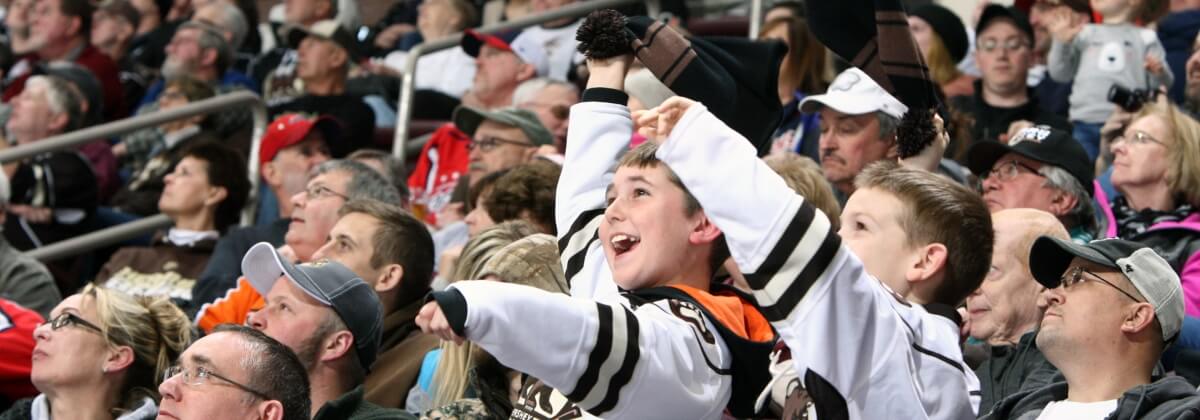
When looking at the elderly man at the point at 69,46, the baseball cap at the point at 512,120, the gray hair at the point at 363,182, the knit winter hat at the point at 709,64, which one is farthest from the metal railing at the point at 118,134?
the knit winter hat at the point at 709,64

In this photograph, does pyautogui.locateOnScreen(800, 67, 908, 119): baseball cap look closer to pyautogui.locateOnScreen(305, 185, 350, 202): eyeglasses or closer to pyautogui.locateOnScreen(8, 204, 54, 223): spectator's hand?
pyautogui.locateOnScreen(305, 185, 350, 202): eyeglasses

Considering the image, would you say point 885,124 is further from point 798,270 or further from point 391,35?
point 391,35

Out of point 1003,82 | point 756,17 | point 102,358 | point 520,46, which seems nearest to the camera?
point 102,358

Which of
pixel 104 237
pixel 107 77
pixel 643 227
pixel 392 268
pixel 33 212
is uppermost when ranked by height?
pixel 643 227

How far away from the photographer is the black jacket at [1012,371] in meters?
4.05

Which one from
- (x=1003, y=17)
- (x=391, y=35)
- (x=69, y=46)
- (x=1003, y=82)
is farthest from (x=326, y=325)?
(x=69, y=46)

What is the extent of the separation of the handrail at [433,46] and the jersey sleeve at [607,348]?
478cm

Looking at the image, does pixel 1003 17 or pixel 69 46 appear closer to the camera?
pixel 1003 17

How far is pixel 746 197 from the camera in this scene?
110 inches

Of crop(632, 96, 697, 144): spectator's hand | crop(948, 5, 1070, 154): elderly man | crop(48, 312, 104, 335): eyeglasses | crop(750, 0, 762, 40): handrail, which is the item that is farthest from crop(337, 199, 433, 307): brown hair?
crop(750, 0, 762, 40): handrail

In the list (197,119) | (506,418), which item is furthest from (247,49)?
(506,418)

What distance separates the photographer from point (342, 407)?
4156 millimetres

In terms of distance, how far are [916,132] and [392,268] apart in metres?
1.62

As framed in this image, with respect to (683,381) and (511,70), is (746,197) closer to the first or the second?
(683,381)
